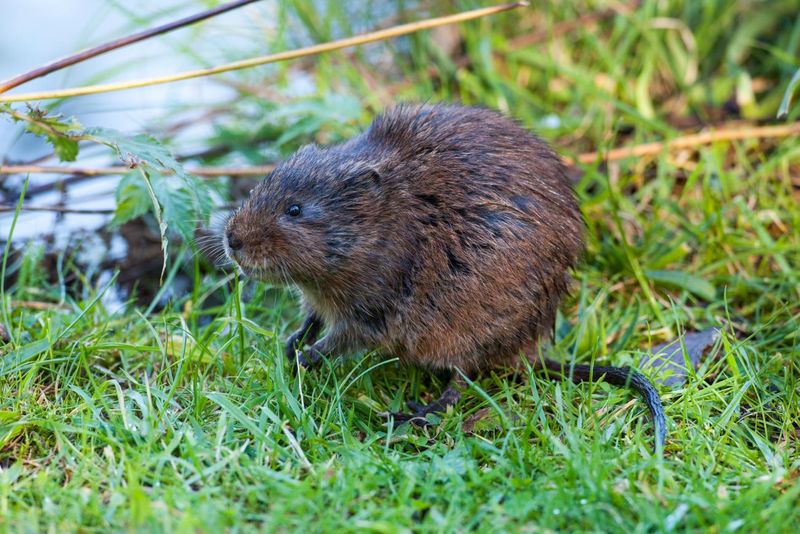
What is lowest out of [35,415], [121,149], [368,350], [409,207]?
[368,350]

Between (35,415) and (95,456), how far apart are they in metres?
0.40

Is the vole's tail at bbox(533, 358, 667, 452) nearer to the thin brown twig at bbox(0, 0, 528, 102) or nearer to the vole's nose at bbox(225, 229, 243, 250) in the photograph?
the vole's nose at bbox(225, 229, 243, 250)

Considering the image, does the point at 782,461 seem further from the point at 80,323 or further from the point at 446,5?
the point at 446,5

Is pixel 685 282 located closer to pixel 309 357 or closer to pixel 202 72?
pixel 309 357

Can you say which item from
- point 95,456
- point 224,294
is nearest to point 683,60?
point 224,294

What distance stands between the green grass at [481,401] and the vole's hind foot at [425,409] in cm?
6

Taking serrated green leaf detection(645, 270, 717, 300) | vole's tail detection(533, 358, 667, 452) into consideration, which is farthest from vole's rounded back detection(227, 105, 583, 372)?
serrated green leaf detection(645, 270, 717, 300)

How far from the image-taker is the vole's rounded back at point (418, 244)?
3516 millimetres

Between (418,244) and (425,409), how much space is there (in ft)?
2.24

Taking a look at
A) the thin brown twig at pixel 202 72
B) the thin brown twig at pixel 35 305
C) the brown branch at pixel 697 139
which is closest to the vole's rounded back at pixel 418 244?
the thin brown twig at pixel 202 72

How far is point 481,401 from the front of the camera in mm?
3596

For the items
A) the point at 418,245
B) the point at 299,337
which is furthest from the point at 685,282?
the point at 299,337

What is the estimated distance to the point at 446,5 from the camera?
20.7 ft

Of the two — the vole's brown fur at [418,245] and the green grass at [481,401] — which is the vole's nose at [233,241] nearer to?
the vole's brown fur at [418,245]
